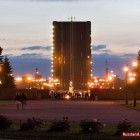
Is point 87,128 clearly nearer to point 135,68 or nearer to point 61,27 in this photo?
point 135,68

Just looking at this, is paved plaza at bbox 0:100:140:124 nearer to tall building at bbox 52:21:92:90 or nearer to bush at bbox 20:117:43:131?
bush at bbox 20:117:43:131

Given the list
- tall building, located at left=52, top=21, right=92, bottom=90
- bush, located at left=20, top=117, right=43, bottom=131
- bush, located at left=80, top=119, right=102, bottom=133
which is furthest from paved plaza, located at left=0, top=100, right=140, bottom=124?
tall building, located at left=52, top=21, right=92, bottom=90

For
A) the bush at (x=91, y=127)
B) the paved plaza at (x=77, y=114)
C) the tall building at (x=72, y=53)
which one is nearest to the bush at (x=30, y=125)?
the bush at (x=91, y=127)

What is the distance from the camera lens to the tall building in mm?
120562

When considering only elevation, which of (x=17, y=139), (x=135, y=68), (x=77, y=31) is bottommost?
(x=17, y=139)

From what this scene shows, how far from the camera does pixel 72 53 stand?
128875mm

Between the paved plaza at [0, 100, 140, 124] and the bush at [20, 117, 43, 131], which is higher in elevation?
Answer: the paved plaza at [0, 100, 140, 124]

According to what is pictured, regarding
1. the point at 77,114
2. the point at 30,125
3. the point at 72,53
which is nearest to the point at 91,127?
the point at 30,125

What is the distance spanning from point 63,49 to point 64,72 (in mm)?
13986

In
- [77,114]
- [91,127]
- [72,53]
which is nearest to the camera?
[91,127]

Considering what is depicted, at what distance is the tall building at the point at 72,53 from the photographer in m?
121

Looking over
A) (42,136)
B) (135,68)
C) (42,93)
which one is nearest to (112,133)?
(42,136)

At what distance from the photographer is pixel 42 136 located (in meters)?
22.0

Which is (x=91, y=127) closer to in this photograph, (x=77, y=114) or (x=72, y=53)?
(x=77, y=114)
